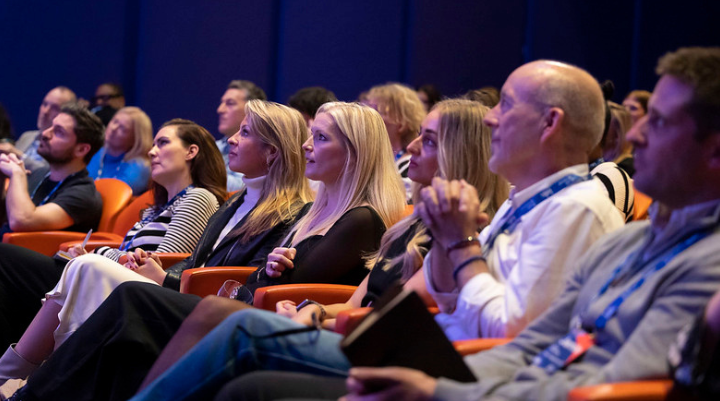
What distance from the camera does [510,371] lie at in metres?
1.64

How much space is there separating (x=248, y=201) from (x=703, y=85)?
2308mm

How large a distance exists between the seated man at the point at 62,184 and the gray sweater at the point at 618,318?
3166 mm

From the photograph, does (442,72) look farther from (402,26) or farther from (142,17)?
(142,17)

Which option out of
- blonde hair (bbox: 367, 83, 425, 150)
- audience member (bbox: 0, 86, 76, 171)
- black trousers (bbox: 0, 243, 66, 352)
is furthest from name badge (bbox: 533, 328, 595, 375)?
audience member (bbox: 0, 86, 76, 171)

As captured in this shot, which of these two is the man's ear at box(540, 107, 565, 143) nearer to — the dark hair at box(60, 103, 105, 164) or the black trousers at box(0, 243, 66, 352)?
the black trousers at box(0, 243, 66, 352)

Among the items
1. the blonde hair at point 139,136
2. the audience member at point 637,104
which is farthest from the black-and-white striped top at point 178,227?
the audience member at point 637,104

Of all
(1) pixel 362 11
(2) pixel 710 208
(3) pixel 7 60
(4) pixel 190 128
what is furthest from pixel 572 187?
(3) pixel 7 60

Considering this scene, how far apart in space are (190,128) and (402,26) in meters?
3.49

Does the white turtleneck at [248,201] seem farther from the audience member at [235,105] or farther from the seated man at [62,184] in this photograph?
the audience member at [235,105]

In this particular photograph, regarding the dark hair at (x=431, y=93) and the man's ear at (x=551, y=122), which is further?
the dark hair at (x=431, y=93)

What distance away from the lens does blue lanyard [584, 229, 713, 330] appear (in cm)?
147

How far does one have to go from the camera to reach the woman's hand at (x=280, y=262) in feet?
9.30

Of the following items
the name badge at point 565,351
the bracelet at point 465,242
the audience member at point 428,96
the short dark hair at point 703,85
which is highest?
the short dark hair at point 703,85

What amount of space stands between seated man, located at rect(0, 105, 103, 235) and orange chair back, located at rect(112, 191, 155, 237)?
5.4 inches
